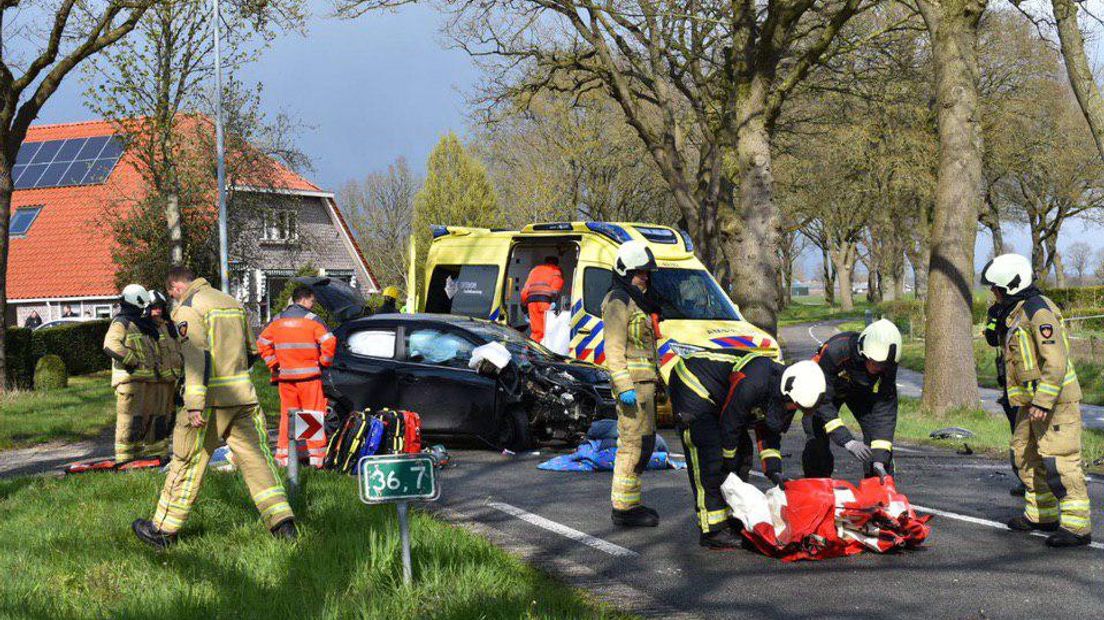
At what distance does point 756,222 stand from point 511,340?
735 centimetres

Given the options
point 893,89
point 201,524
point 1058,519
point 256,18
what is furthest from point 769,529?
point 893,89

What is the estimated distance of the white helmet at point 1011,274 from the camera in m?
7.54

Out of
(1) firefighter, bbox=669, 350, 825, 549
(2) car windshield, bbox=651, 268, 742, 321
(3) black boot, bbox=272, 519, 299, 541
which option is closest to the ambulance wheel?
(2) car windshield, bbox=651, 268, 742, 321

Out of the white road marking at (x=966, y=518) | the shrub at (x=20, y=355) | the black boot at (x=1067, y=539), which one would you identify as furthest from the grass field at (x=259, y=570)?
the shrub at (x=20, y=355)

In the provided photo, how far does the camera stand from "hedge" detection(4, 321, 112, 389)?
2305cm

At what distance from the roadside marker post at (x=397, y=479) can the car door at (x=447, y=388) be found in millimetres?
6235

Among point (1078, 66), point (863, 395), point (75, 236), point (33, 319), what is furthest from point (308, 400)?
point (75, 236)

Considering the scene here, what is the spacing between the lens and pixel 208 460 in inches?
285

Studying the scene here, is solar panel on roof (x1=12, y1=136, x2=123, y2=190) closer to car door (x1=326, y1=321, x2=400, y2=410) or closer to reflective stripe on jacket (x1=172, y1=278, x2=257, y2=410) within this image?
car door (x1=326, y1=321, x2=400, y2=410)

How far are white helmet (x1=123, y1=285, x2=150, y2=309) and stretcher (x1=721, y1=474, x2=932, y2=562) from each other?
22.3ft

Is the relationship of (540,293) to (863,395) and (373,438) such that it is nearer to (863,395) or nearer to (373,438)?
(373,438)

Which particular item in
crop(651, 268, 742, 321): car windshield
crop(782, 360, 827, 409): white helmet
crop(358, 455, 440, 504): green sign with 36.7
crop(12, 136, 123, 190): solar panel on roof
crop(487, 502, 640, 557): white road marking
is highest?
crop(12, 136, 123, 190): solar panel on roof

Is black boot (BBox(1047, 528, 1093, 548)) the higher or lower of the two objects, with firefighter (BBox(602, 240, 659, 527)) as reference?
lower

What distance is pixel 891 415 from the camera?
309 inches
